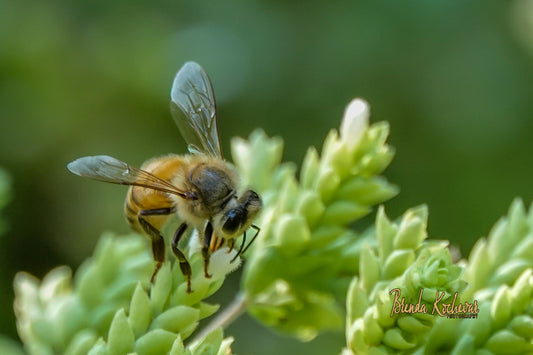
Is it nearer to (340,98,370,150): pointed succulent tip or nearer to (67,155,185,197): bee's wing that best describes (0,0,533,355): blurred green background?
(340,98,370,150): pointed succulent tip

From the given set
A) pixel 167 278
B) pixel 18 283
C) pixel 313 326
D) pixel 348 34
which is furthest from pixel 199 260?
pixel 348 34

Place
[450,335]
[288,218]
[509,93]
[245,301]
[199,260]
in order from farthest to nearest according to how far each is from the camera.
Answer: [509,93] < [245,301] < [288,218] < [199,260] < [450,335]

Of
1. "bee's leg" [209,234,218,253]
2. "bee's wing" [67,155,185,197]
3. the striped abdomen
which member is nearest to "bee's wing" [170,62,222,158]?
the striped abdomen

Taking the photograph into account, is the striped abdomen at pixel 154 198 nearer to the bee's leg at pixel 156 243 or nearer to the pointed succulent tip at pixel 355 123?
the bee's leg at pixel 156 243

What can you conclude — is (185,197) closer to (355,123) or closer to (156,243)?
(156,243)

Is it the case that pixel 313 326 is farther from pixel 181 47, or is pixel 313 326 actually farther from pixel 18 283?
pixel 181 47

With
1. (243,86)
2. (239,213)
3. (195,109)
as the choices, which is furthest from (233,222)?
(243,86)

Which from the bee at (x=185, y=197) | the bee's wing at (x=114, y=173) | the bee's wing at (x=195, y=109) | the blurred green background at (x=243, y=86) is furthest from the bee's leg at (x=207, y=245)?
the blurred green background at (x=243, y=86)
